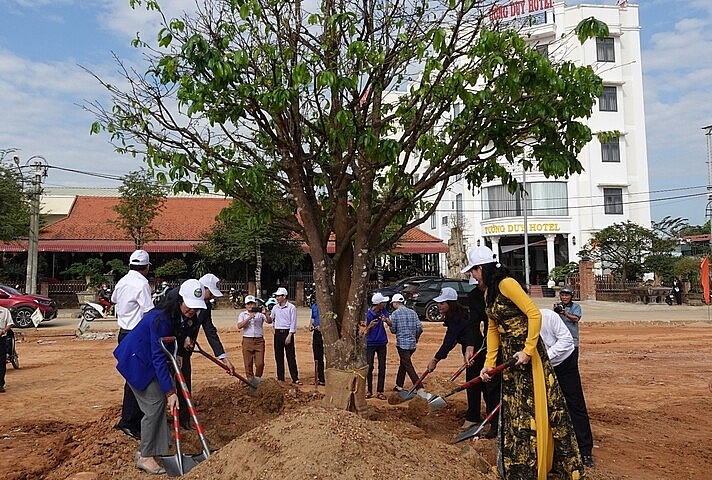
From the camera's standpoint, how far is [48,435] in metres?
7.26

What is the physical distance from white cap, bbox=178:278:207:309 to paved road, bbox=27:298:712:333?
15.6m

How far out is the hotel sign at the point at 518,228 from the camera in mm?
A: 38875

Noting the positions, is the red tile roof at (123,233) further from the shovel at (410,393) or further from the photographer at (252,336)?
the shovel at (410,393)

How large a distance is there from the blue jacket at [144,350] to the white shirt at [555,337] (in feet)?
10.8

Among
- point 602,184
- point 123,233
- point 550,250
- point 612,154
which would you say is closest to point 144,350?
point 123,233

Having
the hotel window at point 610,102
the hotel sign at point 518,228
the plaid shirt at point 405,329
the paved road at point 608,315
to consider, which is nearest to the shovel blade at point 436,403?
the plaid shirt at point 405,329

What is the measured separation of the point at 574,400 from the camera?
19.2 feet

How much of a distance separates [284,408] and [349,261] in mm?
2308

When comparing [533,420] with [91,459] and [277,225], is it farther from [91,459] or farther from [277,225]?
[91,459]

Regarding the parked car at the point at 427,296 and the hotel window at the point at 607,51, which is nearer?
the parked car at the point at 427,296

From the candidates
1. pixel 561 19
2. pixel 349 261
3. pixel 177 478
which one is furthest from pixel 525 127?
pixel 561 19

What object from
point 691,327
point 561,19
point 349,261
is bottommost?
point 691,327

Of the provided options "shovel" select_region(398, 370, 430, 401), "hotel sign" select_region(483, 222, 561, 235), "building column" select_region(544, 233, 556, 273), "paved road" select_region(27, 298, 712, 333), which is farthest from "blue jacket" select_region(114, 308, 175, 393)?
"building column" select_region(544, 233, 556, 273)

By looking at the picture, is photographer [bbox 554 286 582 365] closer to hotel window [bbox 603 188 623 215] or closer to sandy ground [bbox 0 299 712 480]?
sandy ground [bbox 0 299 712 480]
